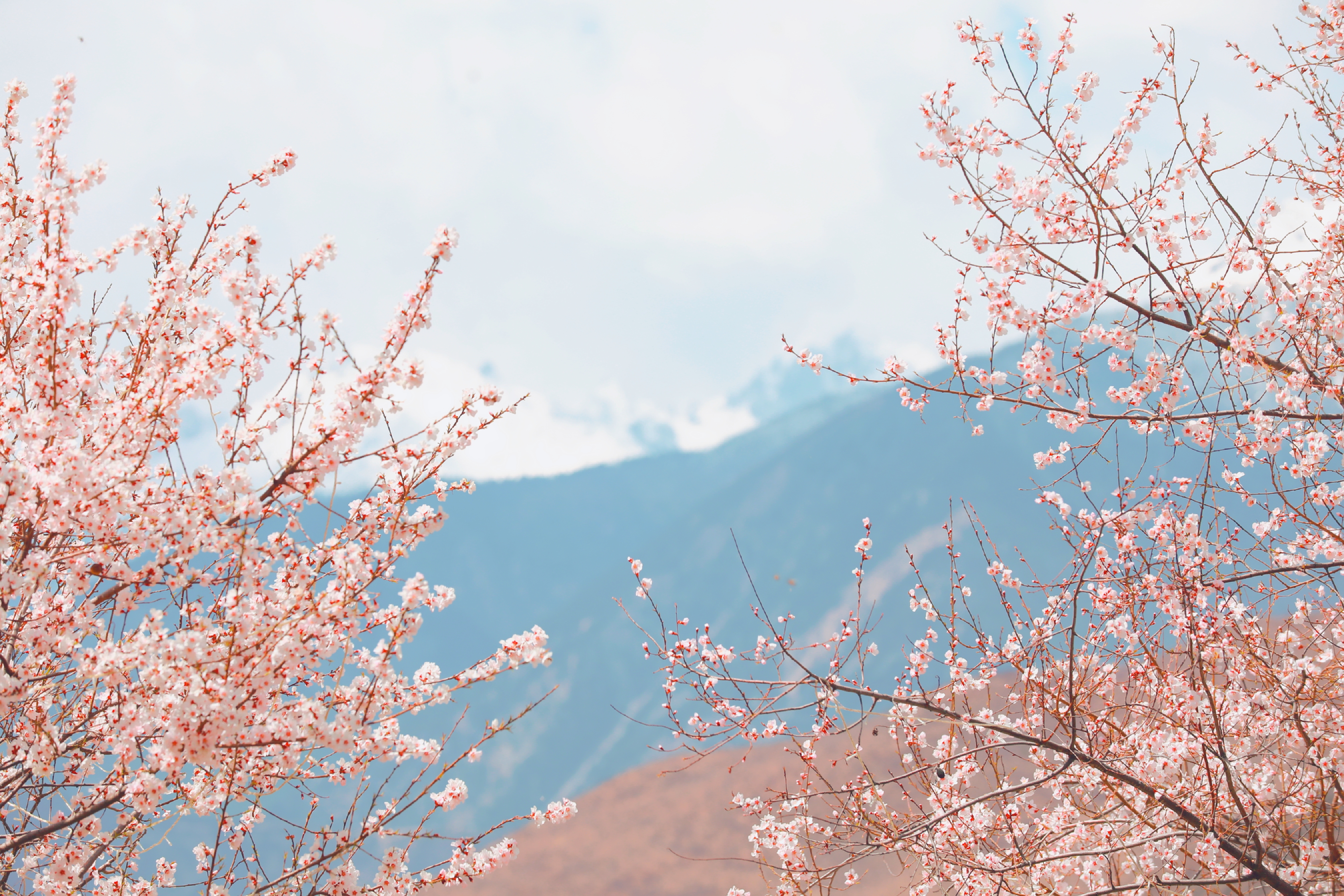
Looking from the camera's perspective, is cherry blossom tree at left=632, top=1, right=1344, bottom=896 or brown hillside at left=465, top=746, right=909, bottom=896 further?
brown hillside at left=465, top=746, right=909, bottom=896

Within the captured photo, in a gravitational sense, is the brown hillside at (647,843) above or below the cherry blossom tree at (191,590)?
above

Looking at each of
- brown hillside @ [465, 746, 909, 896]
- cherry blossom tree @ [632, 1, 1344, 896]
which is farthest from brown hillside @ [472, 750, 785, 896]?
cherry blossom tree @ [632, 1, 1344, 896]

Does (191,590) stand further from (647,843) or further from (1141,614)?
(647,843)

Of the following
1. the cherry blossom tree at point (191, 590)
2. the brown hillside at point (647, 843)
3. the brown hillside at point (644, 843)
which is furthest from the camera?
the brown hillside at point (644, 843)

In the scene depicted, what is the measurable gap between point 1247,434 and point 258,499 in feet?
19.0

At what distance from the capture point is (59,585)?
480 cm

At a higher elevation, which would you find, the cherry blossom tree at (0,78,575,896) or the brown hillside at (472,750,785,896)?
the brown hillside at (472,750,785,896)

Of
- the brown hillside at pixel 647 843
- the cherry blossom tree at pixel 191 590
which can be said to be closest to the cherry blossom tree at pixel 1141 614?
the cherry blossom tree at pixel 191 590

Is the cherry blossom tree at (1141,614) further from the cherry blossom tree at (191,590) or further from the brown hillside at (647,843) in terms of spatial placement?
the brown hillside at (647,843)

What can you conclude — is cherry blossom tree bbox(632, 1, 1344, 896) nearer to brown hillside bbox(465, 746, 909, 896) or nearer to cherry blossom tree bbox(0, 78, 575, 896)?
cherry blossom tree bbox(0, 78, 575, 896)

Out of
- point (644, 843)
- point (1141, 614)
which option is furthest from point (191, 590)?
point (644, 843)

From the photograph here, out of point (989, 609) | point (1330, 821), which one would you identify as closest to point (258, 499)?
point (1330, 821)

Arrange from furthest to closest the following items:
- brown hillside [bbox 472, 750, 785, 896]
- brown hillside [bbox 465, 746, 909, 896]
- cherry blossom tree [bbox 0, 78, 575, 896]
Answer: brown hillside [bbox 472, 750, 785, 896]
brown hillside [bbox 465, 746, 909, 896]
cherry blossom tree [bbox 0, 78, 575, 896]

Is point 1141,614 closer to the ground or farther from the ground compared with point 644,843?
closer to the ground
